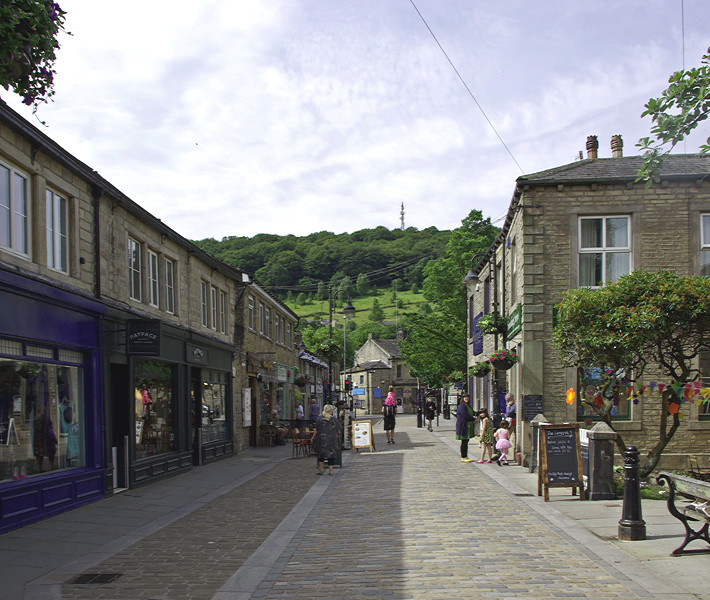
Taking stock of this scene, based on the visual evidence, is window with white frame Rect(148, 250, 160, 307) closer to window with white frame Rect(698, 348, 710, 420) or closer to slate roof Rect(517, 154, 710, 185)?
slate roof Rect(517, 154, 710, 185)

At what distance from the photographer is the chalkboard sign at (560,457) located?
41.1ft

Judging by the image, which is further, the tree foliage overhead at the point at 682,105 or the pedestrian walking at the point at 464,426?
the pedestrian walking at the point at 464,426

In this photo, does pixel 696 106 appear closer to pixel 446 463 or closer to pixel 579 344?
pixel 579 344

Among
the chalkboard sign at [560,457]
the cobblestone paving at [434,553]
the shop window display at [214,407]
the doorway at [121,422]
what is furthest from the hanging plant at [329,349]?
the chalkboard sign at [560,457]

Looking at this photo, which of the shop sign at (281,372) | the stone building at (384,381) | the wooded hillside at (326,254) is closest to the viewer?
the shop sign at (281,372)

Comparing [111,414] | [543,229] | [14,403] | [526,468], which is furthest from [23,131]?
[526,468]

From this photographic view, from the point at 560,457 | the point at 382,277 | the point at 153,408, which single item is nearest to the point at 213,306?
the point at 153,408

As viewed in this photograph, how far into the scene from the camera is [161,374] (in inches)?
691

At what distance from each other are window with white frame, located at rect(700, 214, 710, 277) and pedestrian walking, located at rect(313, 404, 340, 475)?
934 centimetres

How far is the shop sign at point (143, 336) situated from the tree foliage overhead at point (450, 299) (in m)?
26.0

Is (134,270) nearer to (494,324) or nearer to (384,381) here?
(494,324)

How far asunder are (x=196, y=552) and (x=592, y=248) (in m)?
12.5

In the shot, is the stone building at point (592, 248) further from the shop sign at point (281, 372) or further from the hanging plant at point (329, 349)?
the hanging plant at point (329, 349)

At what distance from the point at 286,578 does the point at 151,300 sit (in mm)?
10856
